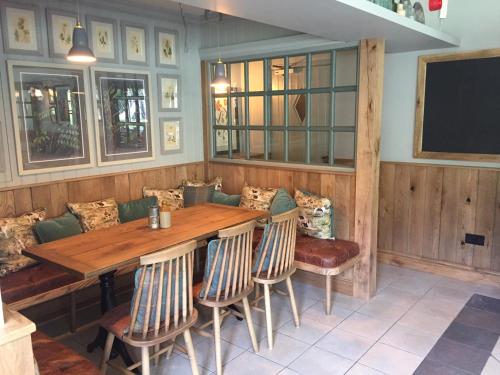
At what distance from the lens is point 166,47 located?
13.5 ft

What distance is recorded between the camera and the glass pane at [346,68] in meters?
3.66

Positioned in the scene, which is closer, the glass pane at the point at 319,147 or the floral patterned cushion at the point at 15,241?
the floral patterned cushion at the point at 15,241

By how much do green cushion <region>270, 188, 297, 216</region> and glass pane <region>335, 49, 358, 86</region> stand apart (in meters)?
1.05

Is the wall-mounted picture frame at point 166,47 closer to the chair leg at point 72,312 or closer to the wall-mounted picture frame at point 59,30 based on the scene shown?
the wall-mounted picture frame at point 59,30

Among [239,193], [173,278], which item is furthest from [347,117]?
[173,278]

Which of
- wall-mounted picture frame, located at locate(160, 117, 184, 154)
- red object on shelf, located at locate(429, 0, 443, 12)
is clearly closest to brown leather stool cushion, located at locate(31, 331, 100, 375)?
wall-mounted picture frame, located at locate(160, 117, 184, 154)

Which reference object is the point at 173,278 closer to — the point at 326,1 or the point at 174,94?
the point at 326,1

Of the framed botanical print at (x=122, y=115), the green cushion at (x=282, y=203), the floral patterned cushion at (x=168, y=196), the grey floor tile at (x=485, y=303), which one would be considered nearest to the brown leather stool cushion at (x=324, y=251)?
the green cushion at (x=282, y=203)

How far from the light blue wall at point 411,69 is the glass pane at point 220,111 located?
160 cm

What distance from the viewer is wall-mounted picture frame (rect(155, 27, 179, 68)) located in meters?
4.05

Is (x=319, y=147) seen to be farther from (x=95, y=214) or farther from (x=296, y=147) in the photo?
(x=95, y=214)

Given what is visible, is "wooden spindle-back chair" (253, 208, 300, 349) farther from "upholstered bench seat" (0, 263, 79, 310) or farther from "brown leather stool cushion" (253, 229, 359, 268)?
"upholstered bench seat" (0, 263, 79, 310)

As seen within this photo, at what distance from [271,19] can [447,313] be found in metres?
2.52

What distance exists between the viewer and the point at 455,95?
377cm
